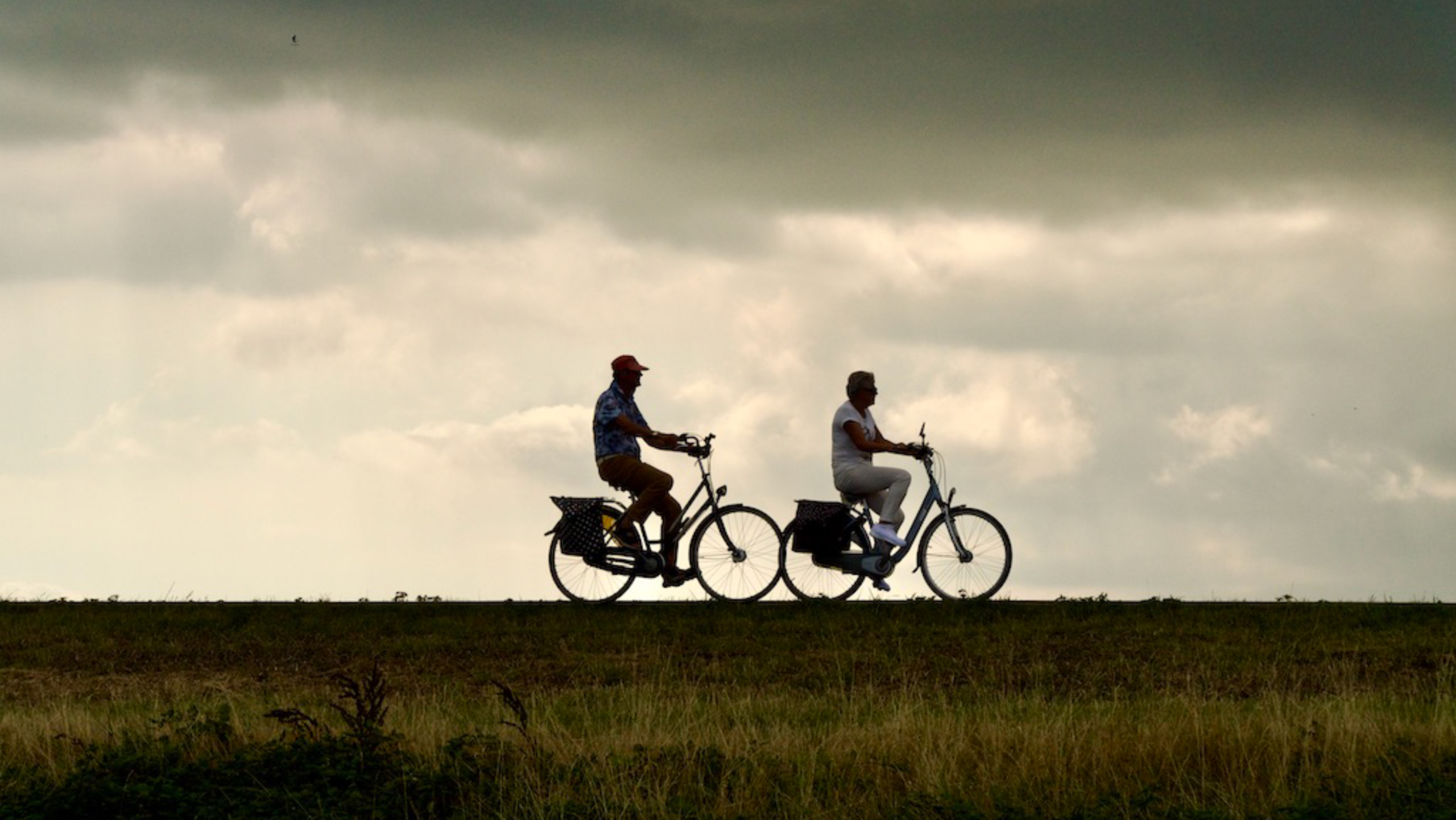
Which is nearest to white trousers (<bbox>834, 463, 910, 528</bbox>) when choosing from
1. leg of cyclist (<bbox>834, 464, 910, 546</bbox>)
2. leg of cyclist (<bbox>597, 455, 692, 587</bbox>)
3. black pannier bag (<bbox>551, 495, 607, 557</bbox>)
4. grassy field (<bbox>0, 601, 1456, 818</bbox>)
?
leg of cyclist (<bbox>834, 464, 910, 546</bbox>)

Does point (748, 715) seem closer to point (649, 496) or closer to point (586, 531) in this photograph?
point (649, 496)

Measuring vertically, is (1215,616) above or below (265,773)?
above

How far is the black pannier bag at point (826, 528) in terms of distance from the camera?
18188mm

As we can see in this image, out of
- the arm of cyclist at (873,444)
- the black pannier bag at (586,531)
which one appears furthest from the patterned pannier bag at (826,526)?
the black pannier bag at (586,531)

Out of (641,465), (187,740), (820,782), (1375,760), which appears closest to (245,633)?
(641,465)

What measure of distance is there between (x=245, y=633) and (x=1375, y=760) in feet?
35.9

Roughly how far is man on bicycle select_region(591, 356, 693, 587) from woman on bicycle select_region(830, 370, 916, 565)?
178 cm

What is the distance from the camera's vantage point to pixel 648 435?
17922mm

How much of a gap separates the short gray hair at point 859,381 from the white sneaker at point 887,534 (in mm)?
1441

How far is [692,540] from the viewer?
18594mm

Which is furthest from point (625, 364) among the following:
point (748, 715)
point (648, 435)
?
point (748, 715)

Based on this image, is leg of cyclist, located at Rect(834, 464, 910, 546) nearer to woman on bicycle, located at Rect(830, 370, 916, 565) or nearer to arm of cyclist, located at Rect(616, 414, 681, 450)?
woman on bicycle, located at Rect(830, 370, 916, 565)

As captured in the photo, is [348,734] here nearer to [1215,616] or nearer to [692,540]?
[692,540]

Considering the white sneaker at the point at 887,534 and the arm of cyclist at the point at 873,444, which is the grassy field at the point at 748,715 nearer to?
the white sneaker at the point at 887,534
